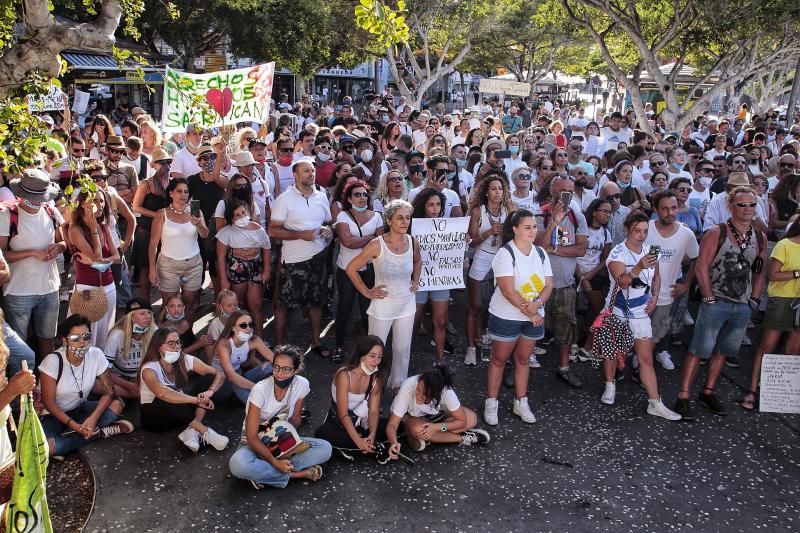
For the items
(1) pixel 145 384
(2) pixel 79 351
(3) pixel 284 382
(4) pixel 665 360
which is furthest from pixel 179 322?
(4) pixel 665 360

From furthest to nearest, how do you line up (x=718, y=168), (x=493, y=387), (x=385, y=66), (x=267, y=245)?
(x=385, y=66) → (x=718, y=168) → (x=267, y=245) → (x=493, y=387)

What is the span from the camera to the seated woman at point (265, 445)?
4.64 m

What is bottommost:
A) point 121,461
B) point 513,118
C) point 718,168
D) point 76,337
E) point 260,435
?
point 121,461

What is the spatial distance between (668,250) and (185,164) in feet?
18.1

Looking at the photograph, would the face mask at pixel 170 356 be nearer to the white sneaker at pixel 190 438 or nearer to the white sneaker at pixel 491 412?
the white sneaker at pixel 190 438

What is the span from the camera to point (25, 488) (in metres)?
3.39

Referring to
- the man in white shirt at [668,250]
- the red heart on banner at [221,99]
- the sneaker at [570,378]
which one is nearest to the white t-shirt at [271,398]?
the sneaker at [570,378]

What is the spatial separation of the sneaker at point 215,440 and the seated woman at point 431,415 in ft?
3.93

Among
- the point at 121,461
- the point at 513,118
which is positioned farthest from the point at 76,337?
the point at 513,118

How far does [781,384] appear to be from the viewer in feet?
19.3

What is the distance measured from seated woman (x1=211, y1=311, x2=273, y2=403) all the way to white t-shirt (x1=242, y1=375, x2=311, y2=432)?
29.7 inches

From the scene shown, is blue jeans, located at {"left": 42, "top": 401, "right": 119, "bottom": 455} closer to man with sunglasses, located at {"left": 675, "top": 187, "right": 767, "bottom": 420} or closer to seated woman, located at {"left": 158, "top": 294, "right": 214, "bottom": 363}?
seated woman, located at {"left": 158, "top": 294, "right": 214, "bottom": 363}

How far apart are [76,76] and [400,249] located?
2055 centimetres

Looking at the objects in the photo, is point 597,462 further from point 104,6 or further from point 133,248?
point 133,248
